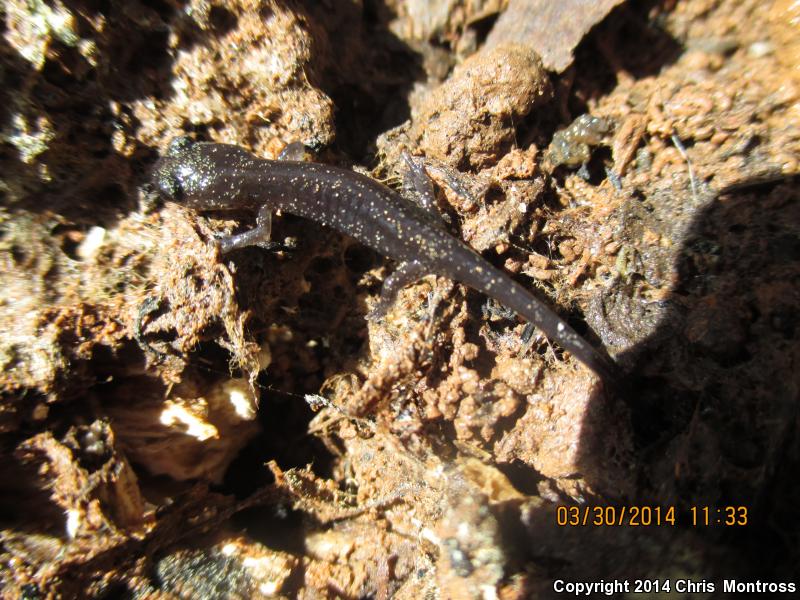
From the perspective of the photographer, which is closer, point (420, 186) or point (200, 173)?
point (200, 173)

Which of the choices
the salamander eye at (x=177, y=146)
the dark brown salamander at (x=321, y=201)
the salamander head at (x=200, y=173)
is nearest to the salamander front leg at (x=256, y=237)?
the dark brown salamander at (x=321, y=201)

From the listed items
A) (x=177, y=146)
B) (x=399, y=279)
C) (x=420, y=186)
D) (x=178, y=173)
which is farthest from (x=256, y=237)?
(x=420, y=186)

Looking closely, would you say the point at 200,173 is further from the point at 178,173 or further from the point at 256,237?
the point at 256,237

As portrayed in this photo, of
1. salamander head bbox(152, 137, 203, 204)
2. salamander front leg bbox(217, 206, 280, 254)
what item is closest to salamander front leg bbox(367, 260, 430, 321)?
salamander front leg bbox(217, 206, 280, 254)

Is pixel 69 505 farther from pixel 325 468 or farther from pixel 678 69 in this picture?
pixel 678 69

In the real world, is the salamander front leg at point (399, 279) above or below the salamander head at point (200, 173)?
below

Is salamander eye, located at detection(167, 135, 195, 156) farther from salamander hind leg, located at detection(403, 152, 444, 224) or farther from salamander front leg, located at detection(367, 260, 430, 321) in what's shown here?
salamander front leg, located at detection(367, 260, 430, 321)

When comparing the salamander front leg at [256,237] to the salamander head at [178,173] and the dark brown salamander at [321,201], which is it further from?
the salamander head at [178,173]
